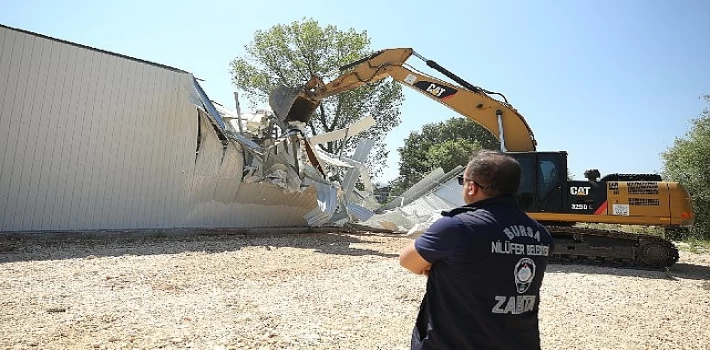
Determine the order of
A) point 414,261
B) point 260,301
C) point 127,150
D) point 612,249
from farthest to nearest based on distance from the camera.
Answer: point 127,150 < point 612,249 < point 260,301 < point 414,261

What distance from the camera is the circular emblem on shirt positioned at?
1.90 meters

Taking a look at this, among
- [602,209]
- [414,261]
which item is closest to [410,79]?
[602,209]

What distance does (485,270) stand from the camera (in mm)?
1855

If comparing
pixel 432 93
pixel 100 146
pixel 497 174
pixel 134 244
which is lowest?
Answer: pixel 134 244

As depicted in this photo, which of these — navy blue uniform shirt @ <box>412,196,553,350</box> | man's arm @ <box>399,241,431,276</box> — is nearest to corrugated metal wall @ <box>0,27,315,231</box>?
man's arm @ <box>399,241,431,276</box>

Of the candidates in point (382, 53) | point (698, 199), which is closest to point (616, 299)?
point (382, 53)

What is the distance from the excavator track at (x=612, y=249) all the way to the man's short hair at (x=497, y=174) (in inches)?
330

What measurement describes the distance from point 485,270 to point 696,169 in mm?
21613

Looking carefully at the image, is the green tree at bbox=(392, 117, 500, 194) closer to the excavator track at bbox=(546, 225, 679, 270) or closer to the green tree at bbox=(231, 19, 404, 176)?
the green tree at bbox=(231, 19, 404, 176)

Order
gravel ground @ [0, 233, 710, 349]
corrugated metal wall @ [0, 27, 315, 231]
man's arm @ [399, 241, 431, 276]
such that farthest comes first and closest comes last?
corrugated metal wall @ [0, 27, 315, 231], gravel ground @ [0, 233, 710, 349], man's arm @ [399, 241, 431, 276]

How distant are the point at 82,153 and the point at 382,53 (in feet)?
23.6

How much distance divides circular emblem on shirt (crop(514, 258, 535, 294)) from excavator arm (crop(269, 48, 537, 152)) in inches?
372

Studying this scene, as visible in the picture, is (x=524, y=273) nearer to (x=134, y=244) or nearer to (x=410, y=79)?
(x=134, y=244)

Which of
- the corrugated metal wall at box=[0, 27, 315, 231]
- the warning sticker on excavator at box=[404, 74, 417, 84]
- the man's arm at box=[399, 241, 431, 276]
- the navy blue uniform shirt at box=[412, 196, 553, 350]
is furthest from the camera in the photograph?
the warning sticker on excavator at box=[404, 74, 417, 84]
